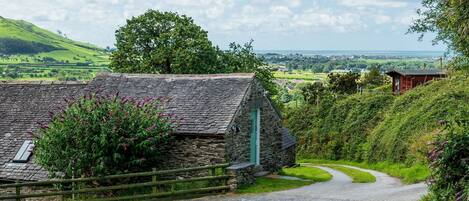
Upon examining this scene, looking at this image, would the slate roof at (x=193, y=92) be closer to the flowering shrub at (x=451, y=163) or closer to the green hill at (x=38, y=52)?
the flowering shrub at (x=451, y=163)

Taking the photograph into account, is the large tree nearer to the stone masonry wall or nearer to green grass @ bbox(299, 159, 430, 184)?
the stone masonry wall

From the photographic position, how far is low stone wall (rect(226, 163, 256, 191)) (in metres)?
22.2

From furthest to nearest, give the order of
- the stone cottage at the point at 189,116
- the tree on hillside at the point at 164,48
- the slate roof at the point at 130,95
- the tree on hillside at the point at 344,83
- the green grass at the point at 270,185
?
the tree on hillside at the point at 344,83 < the tree on hillside at the point at 164,48 < the slate roof at the point at 130,95 < the stone cottage at the point at 189,116 < the green grass at the point at 270,185

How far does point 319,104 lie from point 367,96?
5228mm

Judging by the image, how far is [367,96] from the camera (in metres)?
43.8

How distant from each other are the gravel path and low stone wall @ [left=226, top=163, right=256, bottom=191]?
0.84 m

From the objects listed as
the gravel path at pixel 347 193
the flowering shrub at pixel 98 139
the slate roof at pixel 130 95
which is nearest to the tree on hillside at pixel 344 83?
the slate roof at pixel 130 95

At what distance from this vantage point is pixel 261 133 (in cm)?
2758

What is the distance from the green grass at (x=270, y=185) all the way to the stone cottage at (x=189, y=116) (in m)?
1.33

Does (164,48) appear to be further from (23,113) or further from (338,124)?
(23,113)

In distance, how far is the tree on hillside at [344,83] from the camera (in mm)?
66250

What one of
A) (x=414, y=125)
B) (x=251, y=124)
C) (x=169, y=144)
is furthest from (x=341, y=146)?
(x=169, y=144)

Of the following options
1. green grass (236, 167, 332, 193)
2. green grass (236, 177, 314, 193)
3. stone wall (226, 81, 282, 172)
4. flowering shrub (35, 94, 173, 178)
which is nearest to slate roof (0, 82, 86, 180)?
flowering shrub (35, 94, 173, 178)

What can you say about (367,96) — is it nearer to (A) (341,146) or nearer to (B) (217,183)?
(A) (341,146)
